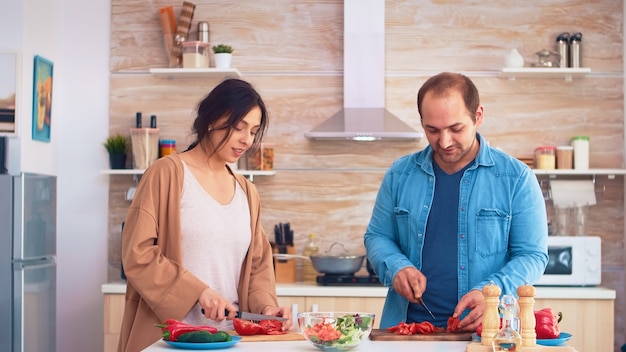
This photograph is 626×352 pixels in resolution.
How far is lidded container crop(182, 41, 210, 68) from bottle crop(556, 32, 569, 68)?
6.41 ft

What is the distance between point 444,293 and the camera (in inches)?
104

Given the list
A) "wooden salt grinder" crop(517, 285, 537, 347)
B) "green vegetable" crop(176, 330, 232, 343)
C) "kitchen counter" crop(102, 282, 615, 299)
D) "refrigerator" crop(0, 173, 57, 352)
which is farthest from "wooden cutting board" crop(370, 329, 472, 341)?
"refrigerator" crop(0, 173, 57, 352)

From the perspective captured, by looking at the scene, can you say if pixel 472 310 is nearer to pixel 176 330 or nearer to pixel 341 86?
pixel 176 330

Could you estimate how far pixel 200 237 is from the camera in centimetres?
260

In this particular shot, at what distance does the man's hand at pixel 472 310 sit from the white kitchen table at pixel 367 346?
8 centimetres

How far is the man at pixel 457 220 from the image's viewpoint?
8.36 ft

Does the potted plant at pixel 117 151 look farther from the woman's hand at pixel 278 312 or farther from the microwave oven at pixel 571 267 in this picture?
the woman's hand at pixel 278 312

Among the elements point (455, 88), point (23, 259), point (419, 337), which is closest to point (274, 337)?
A: point (419, 337)

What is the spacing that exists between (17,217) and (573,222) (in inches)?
116

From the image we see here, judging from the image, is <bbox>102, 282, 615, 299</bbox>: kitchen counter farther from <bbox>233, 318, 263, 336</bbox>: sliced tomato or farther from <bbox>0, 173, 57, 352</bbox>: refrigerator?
<bbox>233, 318, 263, 336</bbox>: sliced tomato

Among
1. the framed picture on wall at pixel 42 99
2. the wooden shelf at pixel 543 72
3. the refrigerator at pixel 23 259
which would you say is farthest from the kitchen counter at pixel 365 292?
the wooden shelf at pixel 543 72

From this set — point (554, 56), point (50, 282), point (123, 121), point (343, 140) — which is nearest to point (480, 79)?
point (554, 56)

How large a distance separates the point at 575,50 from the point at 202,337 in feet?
11.8

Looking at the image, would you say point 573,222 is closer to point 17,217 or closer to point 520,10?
point 520,10
